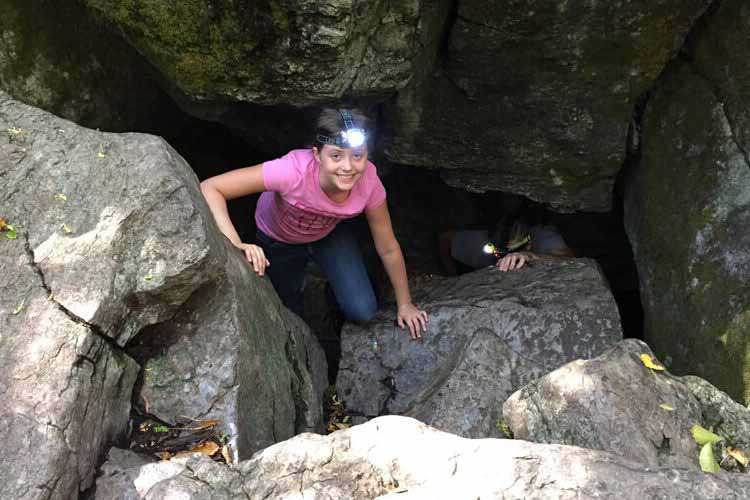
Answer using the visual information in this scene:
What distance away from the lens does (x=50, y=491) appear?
2.29 m

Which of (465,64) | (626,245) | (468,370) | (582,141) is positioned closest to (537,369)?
(468,370)

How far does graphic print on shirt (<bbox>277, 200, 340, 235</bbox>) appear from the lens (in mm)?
4434

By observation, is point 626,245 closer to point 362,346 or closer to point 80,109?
point 362,346

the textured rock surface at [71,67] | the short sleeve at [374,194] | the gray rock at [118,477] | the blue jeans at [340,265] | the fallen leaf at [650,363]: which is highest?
the textured rock surface at [71,67]

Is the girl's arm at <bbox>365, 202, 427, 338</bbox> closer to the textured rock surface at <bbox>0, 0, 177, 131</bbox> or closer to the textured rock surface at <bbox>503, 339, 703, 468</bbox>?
the textured rock surface at <bbox>503, 339, 703, 468</bbox>

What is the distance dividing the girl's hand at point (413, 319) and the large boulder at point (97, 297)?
4.81ft

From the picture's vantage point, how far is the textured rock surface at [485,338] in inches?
160

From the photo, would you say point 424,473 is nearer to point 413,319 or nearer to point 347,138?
point 347,138

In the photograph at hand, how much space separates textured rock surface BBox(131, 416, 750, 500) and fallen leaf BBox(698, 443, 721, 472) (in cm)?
64

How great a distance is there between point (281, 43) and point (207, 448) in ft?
7.24

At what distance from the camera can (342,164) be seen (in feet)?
13.0

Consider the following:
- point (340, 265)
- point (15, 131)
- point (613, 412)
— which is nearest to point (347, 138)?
point (340, 265)

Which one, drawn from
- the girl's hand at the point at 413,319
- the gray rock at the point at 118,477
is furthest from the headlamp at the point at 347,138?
the gray rock at the point at 118,477

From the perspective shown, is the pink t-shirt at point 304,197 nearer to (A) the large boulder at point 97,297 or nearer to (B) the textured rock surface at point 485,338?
(A) the large boulder at point 97,297
